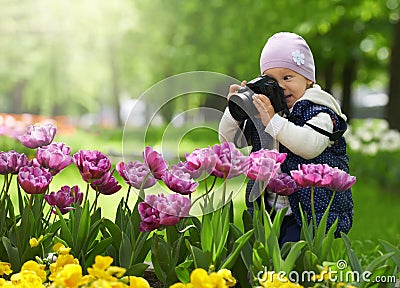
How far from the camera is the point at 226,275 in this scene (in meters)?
2.08

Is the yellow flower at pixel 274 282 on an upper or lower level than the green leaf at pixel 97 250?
upper

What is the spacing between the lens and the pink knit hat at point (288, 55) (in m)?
2.88

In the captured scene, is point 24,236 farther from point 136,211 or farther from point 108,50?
point 108,50

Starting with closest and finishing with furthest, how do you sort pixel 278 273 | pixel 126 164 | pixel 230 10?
pixel 278 273
pixel 126 164
pixel 230 10

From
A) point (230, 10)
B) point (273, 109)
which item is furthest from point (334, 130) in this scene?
point (230, 10)

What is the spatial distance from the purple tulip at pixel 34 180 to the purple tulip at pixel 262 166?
68 cm

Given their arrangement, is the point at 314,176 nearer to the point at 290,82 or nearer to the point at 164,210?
the point at 164,210

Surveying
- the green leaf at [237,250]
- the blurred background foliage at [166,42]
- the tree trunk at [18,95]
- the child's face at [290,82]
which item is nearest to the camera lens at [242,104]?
the child's face at [290,82]

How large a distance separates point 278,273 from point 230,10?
1400 centimetres

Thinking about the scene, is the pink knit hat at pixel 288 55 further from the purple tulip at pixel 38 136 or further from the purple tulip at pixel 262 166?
the purple tulip at pixel 38 136

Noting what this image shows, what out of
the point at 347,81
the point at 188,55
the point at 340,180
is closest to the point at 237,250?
the point at 340,180

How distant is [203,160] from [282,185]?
430 millimetres

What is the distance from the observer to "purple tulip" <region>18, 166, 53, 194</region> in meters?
2.51

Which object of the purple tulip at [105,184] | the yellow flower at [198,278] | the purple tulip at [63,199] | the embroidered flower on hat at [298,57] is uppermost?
the embroidered flower on hat at [298,57]
